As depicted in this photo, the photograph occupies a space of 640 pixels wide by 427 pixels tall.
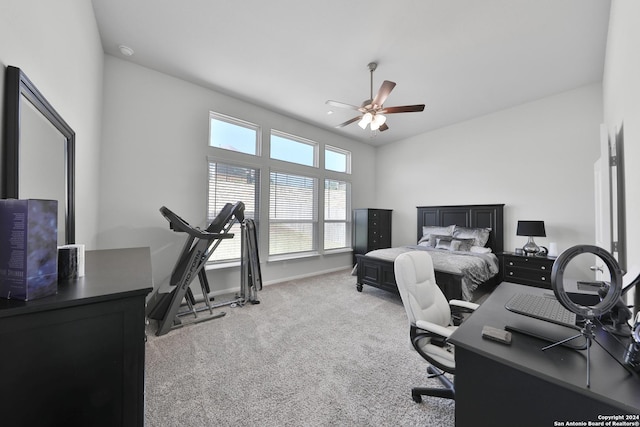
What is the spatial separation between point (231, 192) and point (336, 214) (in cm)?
251

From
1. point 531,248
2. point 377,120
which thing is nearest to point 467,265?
point 531,248

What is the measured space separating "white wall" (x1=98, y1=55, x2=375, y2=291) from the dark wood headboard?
162 inches

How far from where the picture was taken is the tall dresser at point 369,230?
5.33 metres

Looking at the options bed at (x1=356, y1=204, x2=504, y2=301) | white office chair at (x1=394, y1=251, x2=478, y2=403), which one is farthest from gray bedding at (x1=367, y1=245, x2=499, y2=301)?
white office chair at (x1=394, y1=251, x2=478, y2=403)

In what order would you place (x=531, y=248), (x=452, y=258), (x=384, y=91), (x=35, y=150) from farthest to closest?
1. (x=531, y=248)
2. (x=452, y=258)
3. (x=384, y=91)
4. (x=35, y=150)

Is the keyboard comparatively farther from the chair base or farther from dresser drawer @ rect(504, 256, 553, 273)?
dresser drawer @ rect(504, 256, 553, 273)

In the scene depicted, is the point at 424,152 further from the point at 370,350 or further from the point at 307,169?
the point at 370,350

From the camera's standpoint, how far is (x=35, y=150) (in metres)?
1.23

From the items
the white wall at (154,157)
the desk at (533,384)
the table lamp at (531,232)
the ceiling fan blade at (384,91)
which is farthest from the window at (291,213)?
the desk at (533,384)

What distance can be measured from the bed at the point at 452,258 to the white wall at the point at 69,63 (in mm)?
3582

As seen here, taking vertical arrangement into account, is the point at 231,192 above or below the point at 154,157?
below

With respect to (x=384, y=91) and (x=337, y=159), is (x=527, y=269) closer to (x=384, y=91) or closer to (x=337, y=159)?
(x=384, y=91)

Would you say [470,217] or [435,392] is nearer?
[435,392]

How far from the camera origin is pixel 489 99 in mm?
3961
